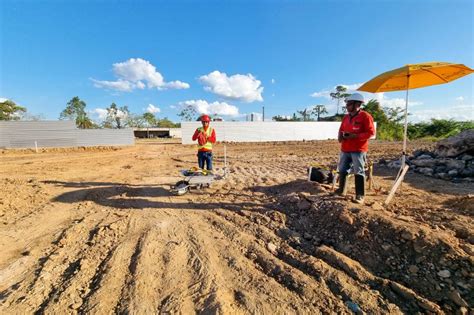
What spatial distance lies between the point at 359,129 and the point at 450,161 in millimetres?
5433

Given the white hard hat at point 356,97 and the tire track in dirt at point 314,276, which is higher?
the white hard hat at point 356,97

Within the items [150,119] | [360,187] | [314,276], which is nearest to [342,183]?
[360,187]

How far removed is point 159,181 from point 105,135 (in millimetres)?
20115

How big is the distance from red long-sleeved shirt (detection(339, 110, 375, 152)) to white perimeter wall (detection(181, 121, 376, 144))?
20.8 meters

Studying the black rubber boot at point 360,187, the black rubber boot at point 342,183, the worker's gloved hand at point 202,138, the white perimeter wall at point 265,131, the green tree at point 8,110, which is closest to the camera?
the black rubber boot at point 360,187

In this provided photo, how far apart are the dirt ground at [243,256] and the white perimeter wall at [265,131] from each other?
20.3m

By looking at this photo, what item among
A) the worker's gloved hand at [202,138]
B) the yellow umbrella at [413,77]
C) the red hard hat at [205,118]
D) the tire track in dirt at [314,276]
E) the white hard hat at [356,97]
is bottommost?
the tire track in dirt at [314,276]

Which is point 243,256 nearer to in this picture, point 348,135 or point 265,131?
point 348,135

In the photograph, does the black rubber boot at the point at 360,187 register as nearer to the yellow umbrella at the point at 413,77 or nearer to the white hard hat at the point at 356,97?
the yellow umbrella at the point at 413,77

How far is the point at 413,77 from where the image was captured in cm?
391

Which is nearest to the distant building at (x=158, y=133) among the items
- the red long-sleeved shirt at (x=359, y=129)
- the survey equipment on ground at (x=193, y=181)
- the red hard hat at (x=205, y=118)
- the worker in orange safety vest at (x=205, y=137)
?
the worker in orange safety vest at (x=205, y=137)

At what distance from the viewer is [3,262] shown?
110 inches

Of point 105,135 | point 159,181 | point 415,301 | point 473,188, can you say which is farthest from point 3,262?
point 105,135

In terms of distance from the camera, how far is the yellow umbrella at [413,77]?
3.35m
